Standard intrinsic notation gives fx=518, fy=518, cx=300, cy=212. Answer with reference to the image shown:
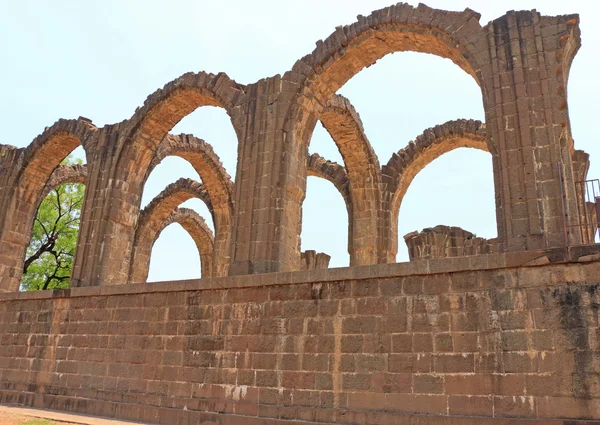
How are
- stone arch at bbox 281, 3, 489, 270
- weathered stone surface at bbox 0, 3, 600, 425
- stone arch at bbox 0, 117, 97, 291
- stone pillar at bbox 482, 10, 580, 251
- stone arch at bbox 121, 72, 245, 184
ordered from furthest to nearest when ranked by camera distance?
stone arch at bbox 0, 117, 97, 291, stone arch at bbox 121, 72, 245, 184, stone arch at bbox 281, 3, 489, 270, stone pillar at bbox 482, 10, 580, 251, weathered stone surface at bbox 0, 3, 600, 425

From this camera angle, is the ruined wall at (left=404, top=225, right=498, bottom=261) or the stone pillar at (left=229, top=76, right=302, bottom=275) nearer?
the stone pillar at (left=229, top=76, right=302, bottom=275)

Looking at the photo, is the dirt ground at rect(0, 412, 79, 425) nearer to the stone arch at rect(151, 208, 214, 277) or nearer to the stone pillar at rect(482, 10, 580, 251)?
the stone pillar at rect(482, 10, 580, 251)

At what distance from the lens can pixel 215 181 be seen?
16.3 m

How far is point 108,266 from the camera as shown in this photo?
10.9 metres

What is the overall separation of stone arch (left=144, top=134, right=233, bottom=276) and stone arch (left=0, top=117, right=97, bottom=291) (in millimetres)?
2800

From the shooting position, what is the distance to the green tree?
68.1 feet

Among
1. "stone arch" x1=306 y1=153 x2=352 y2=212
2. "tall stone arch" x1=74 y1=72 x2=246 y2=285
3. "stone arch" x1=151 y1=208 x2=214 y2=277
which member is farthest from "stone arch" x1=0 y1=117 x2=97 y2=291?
"stone arch" x1=151 y1=208 x2=214 y2=277

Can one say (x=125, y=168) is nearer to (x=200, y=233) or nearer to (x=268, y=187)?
(x=268, y=187)

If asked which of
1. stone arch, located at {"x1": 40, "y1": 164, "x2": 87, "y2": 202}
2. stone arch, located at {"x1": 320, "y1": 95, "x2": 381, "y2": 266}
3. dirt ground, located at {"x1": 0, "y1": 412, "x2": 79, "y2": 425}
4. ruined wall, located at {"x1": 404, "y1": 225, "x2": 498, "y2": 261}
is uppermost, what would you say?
stone arch, located at {"x1": 40, "y1": 164, "x2": 87, "y2": 202}

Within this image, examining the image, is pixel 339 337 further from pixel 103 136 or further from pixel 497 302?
pixel 103 136

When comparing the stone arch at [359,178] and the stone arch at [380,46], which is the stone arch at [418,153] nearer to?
the stone arch at [359,178]

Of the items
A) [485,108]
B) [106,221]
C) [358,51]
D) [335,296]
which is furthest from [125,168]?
[485,108]

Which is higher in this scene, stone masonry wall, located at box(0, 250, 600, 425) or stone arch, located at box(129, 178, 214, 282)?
stone arch, located at box(129, 178, 214, 282)

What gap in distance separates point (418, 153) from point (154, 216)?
10297 mm
